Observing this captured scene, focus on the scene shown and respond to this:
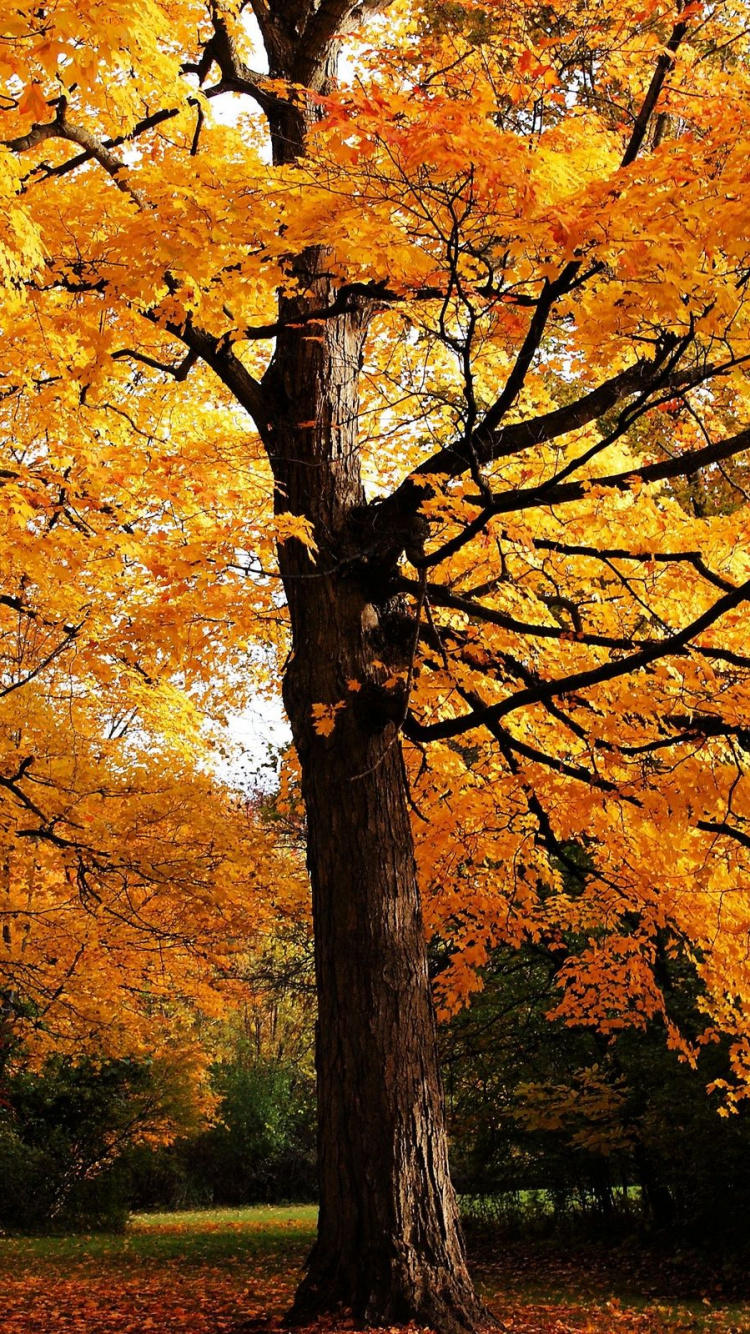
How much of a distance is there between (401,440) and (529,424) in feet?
10.9

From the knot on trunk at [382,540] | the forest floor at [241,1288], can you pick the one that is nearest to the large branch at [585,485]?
the knot on trunk at [382,540]

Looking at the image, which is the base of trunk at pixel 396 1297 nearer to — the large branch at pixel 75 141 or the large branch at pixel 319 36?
the large branch at pixel 75 141

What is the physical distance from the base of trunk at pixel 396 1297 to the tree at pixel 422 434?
0.01 meters

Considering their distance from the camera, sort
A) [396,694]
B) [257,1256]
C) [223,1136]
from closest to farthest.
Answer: [396,694]
[257,1256]
[223,1136]

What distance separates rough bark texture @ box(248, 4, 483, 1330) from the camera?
4.36 meters

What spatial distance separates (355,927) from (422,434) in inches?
156

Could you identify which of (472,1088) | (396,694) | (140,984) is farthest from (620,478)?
(472,1088)

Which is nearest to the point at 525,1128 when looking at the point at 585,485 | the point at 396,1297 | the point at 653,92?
the point at 396,1297

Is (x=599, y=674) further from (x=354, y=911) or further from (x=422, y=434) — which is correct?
(x=422, y=434)

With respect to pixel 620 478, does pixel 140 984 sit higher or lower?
lower

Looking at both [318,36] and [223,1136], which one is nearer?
[318,36]

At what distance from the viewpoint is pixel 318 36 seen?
250 inches

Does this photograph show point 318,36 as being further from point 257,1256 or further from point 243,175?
point 257,1256

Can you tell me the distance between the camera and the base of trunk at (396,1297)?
4.17m
